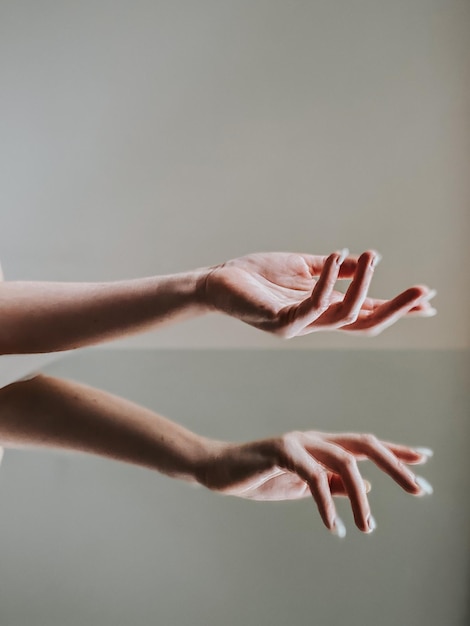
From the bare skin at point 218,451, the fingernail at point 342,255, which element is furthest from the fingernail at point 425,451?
the fingernail at point 342,255

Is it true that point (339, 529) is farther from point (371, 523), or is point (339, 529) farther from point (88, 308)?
point (88, 308)

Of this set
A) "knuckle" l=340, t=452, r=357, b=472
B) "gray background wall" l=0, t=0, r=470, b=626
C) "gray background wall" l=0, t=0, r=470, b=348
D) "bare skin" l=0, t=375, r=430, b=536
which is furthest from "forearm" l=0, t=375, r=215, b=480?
"gray background wall" l=0, t=0, r=470, b=348

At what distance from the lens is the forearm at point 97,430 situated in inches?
19.7

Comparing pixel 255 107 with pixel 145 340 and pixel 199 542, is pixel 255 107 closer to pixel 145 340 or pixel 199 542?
pixel 145 340

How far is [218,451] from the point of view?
1.68 feet

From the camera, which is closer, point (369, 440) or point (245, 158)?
point (369, 440)

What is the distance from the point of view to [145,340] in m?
1.10

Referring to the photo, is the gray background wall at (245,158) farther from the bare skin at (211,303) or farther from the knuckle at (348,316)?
the knuckle at (348,316)

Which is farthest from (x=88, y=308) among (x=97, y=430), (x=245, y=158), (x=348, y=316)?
(x=245, y=158)

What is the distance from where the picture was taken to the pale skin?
0.45 m

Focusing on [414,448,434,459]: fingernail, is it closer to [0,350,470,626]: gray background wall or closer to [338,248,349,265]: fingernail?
[0,350,470,626]: gray background wall

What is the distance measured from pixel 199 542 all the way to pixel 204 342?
68cm

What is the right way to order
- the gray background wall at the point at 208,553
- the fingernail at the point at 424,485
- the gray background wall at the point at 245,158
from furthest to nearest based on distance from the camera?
the gray background wall at the point at 245,158 < the fingernail at the point at 424,485 < the gray background wall at the point at 208,553

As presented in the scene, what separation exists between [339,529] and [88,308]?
28 centimetres
